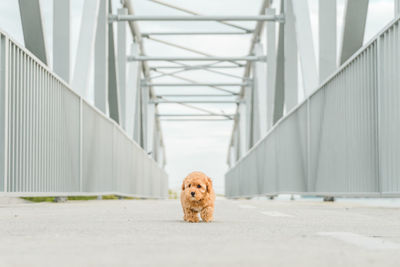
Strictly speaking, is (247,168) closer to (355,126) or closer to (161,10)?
(161,10)

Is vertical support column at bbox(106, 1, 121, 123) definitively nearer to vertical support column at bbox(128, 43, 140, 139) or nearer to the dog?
vertical support column at bbox(128, 43, 140, 139)

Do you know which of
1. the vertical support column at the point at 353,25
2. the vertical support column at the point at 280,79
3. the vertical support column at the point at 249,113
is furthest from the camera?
the vertical support column at the point at 249,113

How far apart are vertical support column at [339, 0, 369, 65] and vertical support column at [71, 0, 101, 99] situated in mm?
5220

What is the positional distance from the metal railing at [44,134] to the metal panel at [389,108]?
3.24 meters

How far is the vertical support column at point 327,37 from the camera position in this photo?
11203 mm

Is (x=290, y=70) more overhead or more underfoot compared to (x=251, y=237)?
more overhead

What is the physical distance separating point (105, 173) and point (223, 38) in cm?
1999

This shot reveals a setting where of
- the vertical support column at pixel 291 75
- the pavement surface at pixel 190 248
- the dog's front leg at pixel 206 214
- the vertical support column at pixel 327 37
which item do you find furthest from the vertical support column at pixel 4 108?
the vertical support column at pixel 291 75

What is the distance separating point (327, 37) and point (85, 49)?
15.7 feet

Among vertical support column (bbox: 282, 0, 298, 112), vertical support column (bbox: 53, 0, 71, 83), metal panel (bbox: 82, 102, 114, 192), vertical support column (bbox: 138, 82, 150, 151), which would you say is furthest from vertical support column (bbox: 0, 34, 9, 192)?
vertical support column (bbox: 138, 82, 150, 151)

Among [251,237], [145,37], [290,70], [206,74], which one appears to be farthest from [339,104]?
[206,74]

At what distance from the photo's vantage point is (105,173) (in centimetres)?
1245

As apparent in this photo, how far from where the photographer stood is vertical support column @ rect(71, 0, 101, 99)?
1270 centimetres

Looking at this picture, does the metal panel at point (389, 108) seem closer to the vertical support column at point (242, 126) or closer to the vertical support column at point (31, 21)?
the vertical support column at point (31, 21)
